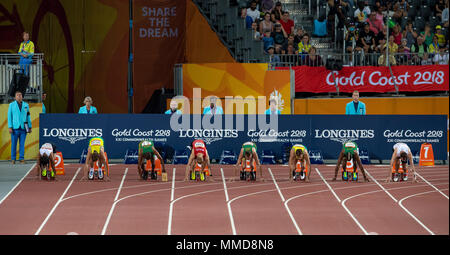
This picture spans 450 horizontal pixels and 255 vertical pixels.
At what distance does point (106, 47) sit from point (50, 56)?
1947 mm

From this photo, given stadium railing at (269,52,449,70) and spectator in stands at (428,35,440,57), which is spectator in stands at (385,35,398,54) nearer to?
stadium railing at (269,52,449,70)

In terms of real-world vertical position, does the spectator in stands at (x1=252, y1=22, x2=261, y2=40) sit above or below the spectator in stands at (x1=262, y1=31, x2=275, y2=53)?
above

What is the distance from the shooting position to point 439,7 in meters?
31.6

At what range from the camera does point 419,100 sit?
1011 inches

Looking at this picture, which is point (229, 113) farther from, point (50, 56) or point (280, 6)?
point (50, 56)

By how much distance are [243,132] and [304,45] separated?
5761mm

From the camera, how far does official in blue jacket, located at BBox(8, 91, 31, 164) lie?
70.3ft

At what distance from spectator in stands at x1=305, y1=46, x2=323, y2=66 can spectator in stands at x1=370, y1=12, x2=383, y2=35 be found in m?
3.60

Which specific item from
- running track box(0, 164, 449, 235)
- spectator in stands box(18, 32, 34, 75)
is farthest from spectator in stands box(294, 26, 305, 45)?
spectator in stands box(18, 32, 34, 75)

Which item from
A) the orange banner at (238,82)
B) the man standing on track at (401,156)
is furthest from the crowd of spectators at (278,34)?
the man standing on track at (401,156)

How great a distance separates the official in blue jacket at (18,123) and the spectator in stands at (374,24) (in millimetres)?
13202

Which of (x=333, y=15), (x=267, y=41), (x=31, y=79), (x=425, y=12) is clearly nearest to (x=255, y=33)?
(x=267, y=41)

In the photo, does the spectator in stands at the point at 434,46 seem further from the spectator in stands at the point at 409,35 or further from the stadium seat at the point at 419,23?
the stadium seat at the point at 419,23

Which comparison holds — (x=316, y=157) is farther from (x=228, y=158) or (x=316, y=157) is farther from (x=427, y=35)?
(x=427, y=35)
